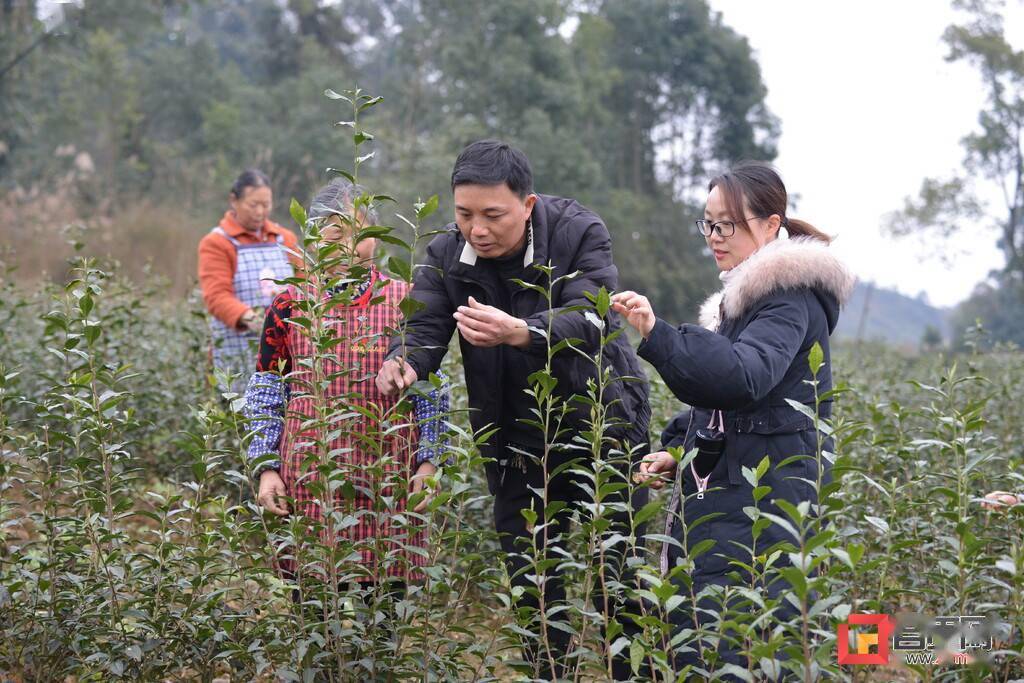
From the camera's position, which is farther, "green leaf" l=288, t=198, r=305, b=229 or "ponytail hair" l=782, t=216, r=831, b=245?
"ponytail hair" l=782, t=216, r=831, b=245

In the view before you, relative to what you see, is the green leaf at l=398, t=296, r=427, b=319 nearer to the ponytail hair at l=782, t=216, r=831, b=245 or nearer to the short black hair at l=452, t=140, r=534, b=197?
the short black hair at l=452, t=140, r=534, b=197

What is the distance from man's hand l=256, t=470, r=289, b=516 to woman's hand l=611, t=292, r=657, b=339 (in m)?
1.02

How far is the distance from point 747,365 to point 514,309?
33.7 inches

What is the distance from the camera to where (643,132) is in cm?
4409

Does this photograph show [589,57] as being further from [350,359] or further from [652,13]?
[350,359]

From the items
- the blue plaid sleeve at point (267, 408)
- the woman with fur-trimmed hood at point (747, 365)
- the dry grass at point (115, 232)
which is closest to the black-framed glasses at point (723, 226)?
the woman with fur-trimmed hood at point (747, 365)

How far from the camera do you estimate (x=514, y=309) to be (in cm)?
325

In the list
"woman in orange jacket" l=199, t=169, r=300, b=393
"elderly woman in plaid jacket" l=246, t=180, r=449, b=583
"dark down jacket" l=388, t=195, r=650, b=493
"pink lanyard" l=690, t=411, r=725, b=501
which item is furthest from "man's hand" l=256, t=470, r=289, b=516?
"woman in orange jacket" l=199, t=169, r=300, b=393

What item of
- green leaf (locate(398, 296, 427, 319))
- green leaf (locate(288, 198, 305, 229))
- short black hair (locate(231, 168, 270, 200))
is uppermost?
short black hair (locate(231, 168, 270, 200))

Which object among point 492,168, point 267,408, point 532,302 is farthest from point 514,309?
point 267,408

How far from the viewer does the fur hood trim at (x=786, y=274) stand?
279 centimetres

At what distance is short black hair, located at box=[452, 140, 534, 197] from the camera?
304 cm

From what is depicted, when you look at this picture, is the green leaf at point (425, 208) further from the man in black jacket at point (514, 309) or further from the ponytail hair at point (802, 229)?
the ponytail hair at point (802, 229)

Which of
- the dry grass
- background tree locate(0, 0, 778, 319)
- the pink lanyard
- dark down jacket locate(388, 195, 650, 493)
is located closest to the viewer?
the pink lanyard
